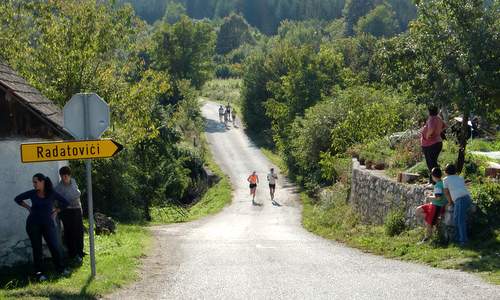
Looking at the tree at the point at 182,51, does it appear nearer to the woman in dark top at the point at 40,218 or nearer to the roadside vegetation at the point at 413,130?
the roadside vegetation at the point at 413,130

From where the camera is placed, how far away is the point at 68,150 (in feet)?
30.2

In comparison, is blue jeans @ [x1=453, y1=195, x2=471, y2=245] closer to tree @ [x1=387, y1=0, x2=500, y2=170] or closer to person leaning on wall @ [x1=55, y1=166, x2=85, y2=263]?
tree @ [x1=387, y1=0, x2=500, y2=170]

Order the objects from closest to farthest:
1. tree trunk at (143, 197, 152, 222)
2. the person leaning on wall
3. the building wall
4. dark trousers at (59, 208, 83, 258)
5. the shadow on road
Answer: the building wall
the person leaning on wall
dark trousers at (59, 208, 83, 258)
tree trunk at (143, 197, 152, 222)
the shadow on road

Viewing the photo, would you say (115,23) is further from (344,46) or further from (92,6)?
(344,46)

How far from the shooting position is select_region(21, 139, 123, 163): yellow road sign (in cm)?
911

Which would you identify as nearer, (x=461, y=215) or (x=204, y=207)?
(x=461, y=215)

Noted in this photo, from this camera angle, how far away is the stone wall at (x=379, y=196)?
46.6 ft

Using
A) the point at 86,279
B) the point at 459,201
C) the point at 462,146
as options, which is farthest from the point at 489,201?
the point at 86,279

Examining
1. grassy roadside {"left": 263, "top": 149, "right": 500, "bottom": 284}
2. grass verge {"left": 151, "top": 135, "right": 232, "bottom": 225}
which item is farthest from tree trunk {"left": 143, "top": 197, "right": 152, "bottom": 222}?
grassy roadside {"left": 263, "top": 149, "right": 500, "bottom": 284}

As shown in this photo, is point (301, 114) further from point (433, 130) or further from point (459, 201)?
point (459, 201)

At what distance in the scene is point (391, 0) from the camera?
16725cm

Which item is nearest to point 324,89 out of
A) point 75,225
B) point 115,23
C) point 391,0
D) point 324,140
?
point 324,140

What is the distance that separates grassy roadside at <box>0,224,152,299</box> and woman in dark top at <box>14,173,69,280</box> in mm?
322

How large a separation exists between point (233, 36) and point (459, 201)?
128093 mm
